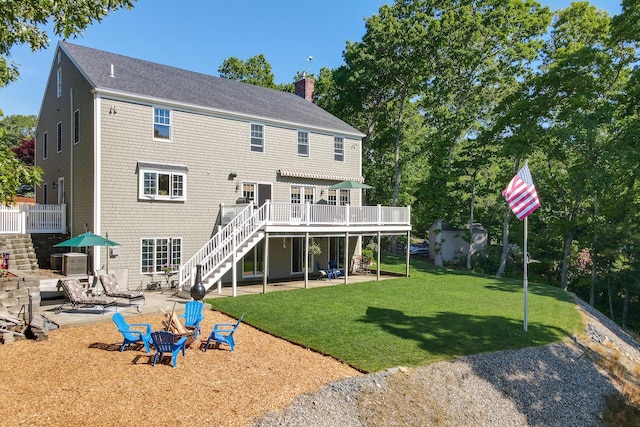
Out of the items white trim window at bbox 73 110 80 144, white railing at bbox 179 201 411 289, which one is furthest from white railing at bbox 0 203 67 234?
white railing at bbox 179 201 411 289

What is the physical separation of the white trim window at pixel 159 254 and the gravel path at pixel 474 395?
11.6 m

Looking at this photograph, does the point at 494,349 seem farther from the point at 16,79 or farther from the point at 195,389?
the point at 16,79

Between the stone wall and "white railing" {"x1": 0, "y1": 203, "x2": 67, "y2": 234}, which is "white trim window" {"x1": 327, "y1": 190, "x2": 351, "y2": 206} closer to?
"white railing" {"x1": 0, "y1": 203, "x2": 67, "y2": 234}

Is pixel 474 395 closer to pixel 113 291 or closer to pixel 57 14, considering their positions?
pixel 113 291

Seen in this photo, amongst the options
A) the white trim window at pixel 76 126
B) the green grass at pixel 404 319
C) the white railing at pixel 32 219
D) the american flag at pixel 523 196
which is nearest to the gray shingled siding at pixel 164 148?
the white trim window at pixel 76 126

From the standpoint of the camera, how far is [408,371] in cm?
864

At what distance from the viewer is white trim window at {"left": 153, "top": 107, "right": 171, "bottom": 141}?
17.1 meters

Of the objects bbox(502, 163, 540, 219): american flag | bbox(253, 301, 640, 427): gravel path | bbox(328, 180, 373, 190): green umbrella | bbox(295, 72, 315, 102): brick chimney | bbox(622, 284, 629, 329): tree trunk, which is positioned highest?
bbox(295, 72, 315, 102): brick chimney

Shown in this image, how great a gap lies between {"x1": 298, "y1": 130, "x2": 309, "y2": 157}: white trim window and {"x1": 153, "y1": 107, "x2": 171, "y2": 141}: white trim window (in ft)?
21.9

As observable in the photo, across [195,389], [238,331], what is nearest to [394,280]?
[238,331]

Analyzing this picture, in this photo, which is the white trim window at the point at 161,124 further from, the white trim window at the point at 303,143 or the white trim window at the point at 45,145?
the white trim window at the point at 45,145

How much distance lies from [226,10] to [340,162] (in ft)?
31.4

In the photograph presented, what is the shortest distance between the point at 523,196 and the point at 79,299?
13.6 m

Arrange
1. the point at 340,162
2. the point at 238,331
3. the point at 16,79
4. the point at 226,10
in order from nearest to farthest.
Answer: the point at 238,331 < the point at 16,79 < the point at 226,10 < the point at 340,162
